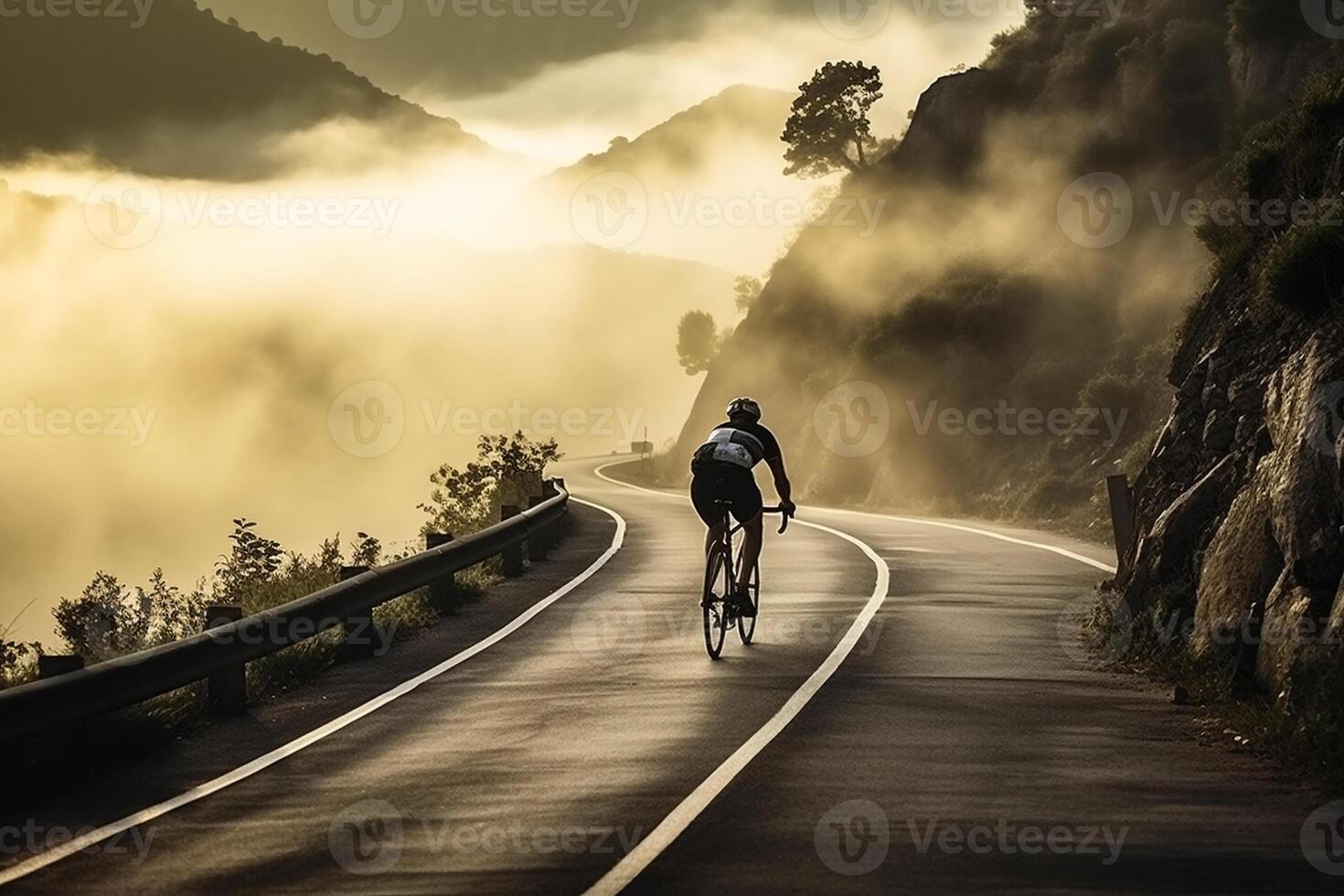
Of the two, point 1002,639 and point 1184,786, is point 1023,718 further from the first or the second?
point 1002,639

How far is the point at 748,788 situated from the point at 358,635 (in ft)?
26.0

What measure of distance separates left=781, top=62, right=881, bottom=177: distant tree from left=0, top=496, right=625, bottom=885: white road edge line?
77.0 metres

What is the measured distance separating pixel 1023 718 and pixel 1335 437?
275cm

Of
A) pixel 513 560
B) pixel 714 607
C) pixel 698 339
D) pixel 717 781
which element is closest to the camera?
pixel 717 781

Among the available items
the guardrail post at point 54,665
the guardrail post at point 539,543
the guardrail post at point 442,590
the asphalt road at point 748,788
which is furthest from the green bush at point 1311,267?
the guardrail post at point 539,543

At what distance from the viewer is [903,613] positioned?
64.3 ft

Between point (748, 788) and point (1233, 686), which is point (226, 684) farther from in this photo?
point (1233, 686)

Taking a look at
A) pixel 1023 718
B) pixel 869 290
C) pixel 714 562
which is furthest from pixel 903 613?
pixel 869 290

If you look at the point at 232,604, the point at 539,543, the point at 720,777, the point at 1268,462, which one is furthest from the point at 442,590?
the point at 720,777

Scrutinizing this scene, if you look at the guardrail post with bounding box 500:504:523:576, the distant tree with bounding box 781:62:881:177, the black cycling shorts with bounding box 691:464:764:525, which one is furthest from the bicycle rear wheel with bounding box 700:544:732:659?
the distant tree with bounding box 781:62:881:177

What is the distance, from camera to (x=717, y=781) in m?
10.6

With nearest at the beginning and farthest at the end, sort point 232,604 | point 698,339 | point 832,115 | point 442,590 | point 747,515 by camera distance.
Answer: point 747,515
point 232,604
point 442,590
point 832,115
point 698,339

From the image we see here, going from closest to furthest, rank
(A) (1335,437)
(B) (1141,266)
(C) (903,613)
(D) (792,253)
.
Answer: (A) (1335,437) < (C) (903,613) < (B) (1141,266) < (D) (792,253)

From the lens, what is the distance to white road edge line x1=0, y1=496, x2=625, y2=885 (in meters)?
9.39
